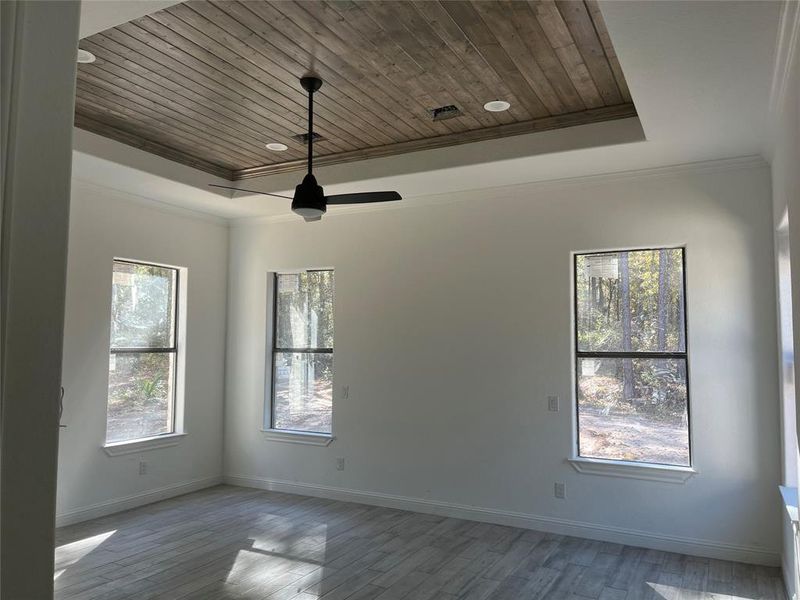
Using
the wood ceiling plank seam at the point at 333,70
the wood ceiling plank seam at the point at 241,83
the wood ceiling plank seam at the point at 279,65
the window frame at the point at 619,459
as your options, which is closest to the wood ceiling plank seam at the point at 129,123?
the wood ceiling plank seam at the point at 241,83

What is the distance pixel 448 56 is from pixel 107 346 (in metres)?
3.87

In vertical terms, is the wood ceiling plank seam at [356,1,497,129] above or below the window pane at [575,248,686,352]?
above

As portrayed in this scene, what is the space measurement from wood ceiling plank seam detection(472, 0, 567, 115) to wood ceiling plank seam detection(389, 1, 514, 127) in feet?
0.87

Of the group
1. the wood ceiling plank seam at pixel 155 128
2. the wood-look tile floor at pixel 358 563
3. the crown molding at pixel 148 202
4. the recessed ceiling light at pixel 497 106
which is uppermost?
the recessed ceiling light at pixel 497 106

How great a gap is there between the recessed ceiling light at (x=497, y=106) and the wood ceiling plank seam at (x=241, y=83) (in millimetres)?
1109

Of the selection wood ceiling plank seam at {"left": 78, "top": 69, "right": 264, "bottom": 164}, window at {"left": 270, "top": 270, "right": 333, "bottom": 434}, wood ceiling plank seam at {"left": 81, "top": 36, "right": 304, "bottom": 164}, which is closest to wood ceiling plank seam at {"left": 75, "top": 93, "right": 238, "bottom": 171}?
wood ceiling plank seam at {"left": 78, "top": 69, "right": 264, "bottom": 164}

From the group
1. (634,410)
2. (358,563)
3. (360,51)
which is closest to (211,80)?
(360,51)

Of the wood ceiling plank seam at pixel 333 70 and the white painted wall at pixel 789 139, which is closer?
the white painted wall at pixel 789 139

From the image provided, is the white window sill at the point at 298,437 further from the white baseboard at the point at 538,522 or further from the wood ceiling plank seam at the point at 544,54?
the wood ceiling plank seam at the point at 544,54

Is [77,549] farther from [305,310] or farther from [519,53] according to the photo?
[519,53]

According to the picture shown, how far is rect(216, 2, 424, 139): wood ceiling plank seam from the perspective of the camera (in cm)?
286

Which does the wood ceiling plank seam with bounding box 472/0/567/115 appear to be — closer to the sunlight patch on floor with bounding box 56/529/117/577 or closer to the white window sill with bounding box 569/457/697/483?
the white window sill with bounding box 569/457/697/483

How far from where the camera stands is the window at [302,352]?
6.01 m

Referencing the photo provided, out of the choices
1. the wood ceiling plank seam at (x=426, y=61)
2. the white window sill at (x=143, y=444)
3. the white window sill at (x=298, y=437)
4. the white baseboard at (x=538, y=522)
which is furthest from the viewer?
the white window sill at (x=298, y=437)
